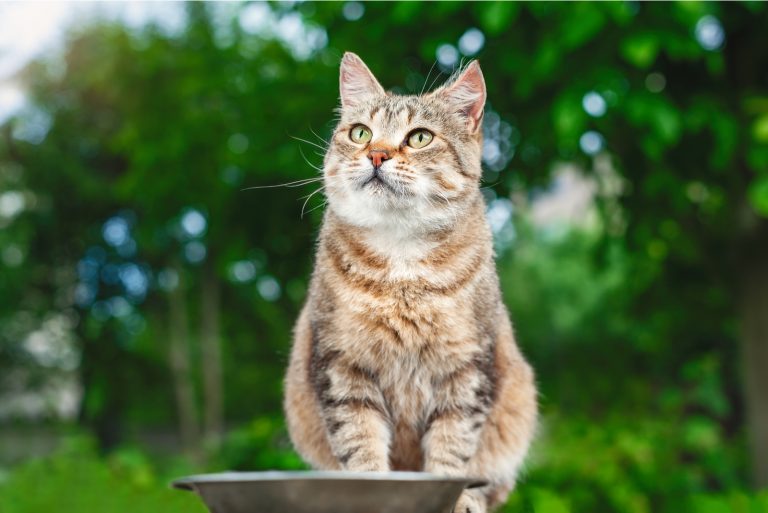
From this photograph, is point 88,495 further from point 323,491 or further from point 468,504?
point 323,491

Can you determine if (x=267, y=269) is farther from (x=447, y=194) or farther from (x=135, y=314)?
(x=135, y=314)

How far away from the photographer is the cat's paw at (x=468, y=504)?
2146 mm

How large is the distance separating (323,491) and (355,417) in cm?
58

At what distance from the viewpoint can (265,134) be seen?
215 inches

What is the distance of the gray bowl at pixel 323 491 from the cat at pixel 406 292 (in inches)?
20.1

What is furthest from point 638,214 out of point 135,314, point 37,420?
point 37,420

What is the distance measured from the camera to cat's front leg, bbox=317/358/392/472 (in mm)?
2098

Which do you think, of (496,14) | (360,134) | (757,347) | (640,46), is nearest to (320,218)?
(360,134)

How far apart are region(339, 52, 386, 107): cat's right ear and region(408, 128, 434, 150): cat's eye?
0.21 metres

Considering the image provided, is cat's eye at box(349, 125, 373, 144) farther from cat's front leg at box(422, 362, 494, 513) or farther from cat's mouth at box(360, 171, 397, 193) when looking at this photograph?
cat's front leg at box(422, 362, 494, 513)

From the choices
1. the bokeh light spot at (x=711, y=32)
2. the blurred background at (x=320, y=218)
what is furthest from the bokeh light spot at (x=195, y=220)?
the bokeh light spot at (x=711, y=32)

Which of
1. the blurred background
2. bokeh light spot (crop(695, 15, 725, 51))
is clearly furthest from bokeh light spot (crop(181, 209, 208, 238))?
bokeh light spot (crop(695, 15, 725, 51))

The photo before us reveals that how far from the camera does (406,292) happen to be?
2.12 metres

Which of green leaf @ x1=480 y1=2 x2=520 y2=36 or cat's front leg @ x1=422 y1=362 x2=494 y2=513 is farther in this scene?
green leaf @ x1=480 y1=2 x2=520 y2=36
